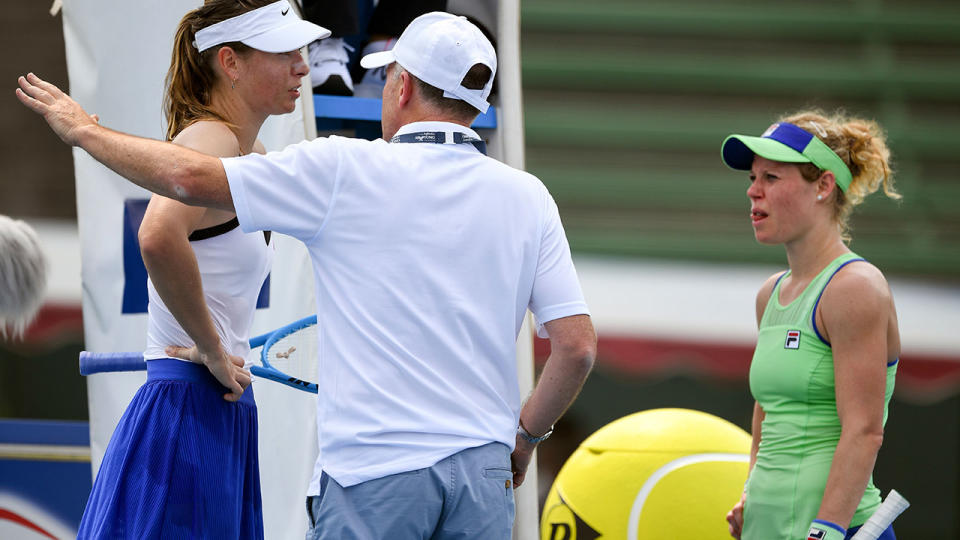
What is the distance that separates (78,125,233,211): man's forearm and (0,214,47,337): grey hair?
1.59 metres

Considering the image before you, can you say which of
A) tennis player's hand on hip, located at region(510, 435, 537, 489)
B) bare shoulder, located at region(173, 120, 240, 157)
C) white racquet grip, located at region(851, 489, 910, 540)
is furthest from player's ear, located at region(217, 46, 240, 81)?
white racquet grip, located at region(851, 489, 910, 540)

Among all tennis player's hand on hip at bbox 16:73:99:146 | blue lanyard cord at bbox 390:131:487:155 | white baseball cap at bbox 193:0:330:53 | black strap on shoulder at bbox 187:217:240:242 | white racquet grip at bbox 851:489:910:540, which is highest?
white baseball cap at bbox 193:0:330:53

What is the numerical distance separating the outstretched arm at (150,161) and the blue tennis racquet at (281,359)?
0.67 metres

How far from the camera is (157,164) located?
169 centimetres

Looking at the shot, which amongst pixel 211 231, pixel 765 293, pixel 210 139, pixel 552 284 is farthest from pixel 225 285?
pixel 765 293

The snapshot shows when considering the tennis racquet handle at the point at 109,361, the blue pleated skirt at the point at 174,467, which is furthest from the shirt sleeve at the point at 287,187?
the tennis racquet handle at the point at 109,361

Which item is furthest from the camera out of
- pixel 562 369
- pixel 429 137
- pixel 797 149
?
pixel 797 149

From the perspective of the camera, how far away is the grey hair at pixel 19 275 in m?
3.13

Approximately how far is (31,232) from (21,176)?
327 cm

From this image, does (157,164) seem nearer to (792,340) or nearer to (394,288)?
(394,288)

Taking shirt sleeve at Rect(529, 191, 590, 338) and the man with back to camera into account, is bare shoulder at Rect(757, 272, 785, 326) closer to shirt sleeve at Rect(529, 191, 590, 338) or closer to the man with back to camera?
shirt sleeve at Rect(529, 191, 590, 338)

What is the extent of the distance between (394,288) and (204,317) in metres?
0.47

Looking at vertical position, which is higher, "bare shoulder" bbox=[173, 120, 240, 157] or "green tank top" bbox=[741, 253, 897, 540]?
"bare shoulder" bbox=[173, 120, 240, 157]

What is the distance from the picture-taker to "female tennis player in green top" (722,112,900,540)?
2236mm
